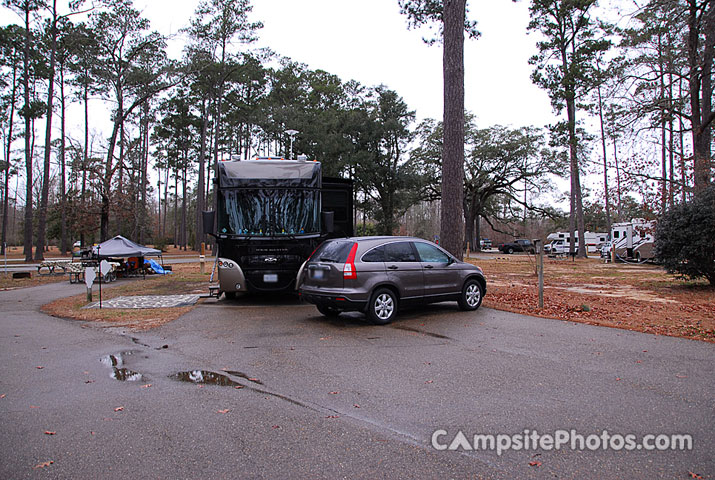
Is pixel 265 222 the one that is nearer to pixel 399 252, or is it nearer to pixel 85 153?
pixel 399 252

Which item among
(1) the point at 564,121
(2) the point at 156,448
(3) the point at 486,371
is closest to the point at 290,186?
(3) the point at 486,371

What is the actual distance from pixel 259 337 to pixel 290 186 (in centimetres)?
474

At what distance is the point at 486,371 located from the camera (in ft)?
18.7

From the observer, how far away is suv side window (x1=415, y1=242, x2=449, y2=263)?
9562 mm

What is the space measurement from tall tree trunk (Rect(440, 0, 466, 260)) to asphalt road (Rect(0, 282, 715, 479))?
17.9ft

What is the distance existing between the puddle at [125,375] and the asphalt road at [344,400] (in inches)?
1.1

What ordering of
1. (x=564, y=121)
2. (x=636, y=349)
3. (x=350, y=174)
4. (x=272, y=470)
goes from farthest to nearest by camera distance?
1. (x=350, y=174)
2. (x=564, y=121)
3. (x=636, y=349)
4. (x=272, y=470)

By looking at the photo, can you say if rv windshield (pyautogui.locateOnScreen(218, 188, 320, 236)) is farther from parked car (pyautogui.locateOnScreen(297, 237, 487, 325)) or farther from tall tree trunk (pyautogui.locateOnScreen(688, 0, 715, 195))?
tall tree trunk (pyautogui.locateOnScreen(688, 0, 715, 195))

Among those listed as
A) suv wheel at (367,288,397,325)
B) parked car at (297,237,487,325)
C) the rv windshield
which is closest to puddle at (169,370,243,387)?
parked car at (297,237,487,325)

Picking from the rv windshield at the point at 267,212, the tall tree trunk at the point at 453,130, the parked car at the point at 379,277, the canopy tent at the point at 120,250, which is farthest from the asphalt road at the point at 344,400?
the canopy tent at the point at 120,250

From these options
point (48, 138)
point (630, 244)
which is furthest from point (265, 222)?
point (48, 138)

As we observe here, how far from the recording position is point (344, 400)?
469cm

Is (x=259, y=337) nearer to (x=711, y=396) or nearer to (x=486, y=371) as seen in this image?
(x=486, y=371)

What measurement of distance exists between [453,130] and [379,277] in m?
6.39
